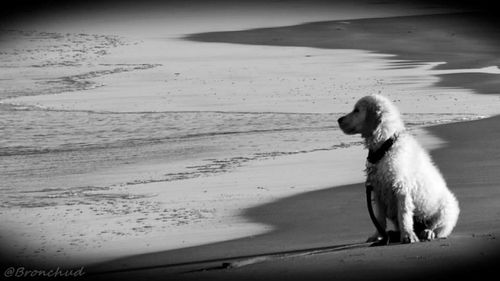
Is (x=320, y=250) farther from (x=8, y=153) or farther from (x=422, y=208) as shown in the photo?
(x=8, y=153)

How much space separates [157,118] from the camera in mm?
16391

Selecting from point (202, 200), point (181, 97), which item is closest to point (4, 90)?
point (181, 97)

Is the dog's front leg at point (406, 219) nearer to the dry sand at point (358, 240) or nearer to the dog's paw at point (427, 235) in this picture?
the dog's paw at point (427, 235)

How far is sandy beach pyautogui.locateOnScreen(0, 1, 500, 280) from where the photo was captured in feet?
27.1

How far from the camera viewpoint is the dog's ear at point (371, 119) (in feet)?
26.2

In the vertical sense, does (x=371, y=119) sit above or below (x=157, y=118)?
above

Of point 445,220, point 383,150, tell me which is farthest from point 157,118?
point 445,220

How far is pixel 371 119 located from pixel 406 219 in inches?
28.8

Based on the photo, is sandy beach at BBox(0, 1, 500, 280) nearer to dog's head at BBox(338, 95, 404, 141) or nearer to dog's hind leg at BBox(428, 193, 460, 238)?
dog's hind leg at BBox(428, 193, 460, 238)

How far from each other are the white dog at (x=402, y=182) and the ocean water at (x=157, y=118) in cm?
396

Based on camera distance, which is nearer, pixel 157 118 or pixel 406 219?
pixel 406 219
